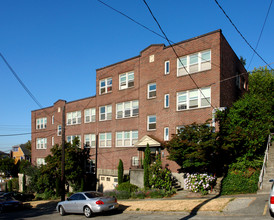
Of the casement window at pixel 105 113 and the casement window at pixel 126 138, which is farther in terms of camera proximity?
the casement window at pixel 105 113

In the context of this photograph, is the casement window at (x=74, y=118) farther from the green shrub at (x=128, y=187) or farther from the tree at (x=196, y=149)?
the tree at (x=196, y=149)

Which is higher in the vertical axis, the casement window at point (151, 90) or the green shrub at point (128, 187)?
the casement window at point (151, 90)

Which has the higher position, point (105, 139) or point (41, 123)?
point (41, 123)

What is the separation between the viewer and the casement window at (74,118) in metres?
35.3

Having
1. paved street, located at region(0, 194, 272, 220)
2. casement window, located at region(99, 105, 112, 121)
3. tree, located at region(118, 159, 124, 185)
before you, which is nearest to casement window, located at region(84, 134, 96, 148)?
casement window, located at region(99, 105, 112, 121)

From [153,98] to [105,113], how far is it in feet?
24.4

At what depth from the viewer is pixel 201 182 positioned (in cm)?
1878

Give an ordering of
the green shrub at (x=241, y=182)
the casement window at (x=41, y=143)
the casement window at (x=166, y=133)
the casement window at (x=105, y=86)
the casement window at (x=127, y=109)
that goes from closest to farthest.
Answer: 1. the green shrub at (x=241, y=182)
2. the casement window at (x=166, y=133)
3. the casement window at (x=127, y=109)
4. the casement window at (x=105, y=86)
5. the casement window at (x=41, y=143)

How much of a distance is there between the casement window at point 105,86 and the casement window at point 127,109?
245cm

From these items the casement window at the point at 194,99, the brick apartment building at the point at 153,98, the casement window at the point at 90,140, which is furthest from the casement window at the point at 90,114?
the casement window at the point at 194,99

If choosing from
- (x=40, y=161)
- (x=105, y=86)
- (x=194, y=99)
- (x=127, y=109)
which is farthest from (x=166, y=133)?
(x=40, y=161)

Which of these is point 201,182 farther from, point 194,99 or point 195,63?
point 195,63

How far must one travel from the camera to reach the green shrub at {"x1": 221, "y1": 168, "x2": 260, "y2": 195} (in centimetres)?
1723

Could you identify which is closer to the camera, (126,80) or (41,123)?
(126,80)
